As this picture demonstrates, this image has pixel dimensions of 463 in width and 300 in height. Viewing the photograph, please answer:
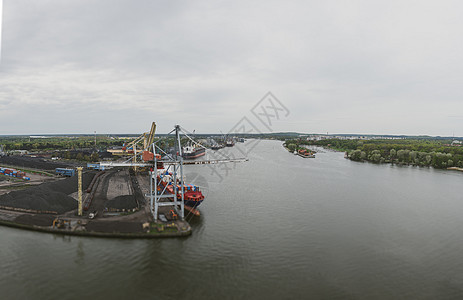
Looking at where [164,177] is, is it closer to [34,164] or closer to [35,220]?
[35,220]

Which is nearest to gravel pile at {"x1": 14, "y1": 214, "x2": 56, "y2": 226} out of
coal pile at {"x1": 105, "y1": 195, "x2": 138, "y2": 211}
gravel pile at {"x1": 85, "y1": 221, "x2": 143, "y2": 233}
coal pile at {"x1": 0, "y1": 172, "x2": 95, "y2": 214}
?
coal pile at {"x1": 0, "y1": 172, "x2": 95, "y2": 214}

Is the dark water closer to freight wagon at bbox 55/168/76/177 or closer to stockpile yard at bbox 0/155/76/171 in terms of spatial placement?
freight wagon at bbox 55/168/76/177

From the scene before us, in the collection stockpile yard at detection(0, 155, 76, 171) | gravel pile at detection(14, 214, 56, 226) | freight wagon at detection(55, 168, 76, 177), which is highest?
stockpile yard at detection(0, 155, 76, 171)

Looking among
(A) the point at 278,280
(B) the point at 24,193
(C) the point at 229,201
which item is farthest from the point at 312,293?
(B) the point at 24,193

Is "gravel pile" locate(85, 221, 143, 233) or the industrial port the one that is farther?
the industrial port

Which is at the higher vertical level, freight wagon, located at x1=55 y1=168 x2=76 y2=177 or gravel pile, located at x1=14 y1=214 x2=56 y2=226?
freight wagon, located at x1=55 y1=168 x2=76 y2=177

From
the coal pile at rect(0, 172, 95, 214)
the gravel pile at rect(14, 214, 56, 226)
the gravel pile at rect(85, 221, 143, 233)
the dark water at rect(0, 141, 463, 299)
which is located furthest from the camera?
the coal pile at rect(0, 172, 95, 214)

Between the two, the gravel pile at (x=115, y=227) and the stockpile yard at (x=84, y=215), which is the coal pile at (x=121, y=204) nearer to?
the stockpile yard at (x=84, y=215)

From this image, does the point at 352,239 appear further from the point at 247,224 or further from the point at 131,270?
the point at 131,270
